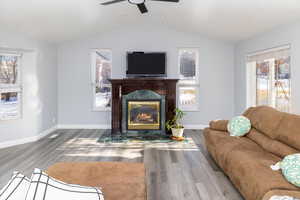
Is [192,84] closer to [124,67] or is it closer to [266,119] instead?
[124,67]

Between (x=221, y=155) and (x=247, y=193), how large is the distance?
3.23 feet

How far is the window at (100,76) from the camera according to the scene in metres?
6.94

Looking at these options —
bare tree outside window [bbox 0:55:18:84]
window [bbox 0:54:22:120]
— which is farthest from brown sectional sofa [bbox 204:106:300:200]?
bare tree outside window [bbox 0:55:18:84]

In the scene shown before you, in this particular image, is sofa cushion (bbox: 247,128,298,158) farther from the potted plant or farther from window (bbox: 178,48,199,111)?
window (bbox: 178,48,199,111)

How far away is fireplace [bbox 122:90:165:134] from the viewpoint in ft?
20.1

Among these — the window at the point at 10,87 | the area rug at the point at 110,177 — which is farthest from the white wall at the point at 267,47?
the window at the point at 10,87

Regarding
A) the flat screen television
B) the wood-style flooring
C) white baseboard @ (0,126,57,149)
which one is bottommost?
the wood-style flooring

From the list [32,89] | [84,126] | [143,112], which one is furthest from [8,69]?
[143,112]

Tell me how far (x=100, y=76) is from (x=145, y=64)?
4.53 ft

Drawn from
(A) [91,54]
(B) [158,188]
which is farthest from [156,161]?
(A) [91,54]

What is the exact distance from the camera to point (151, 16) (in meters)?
6.24

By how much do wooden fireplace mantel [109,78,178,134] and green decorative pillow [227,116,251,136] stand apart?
2.29m

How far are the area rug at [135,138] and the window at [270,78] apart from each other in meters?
1.97

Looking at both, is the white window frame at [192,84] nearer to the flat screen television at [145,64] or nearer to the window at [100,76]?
the flat screen television at [145,64]
